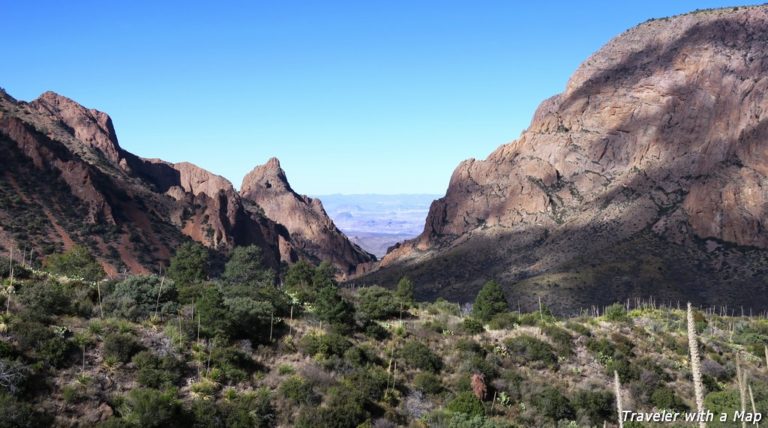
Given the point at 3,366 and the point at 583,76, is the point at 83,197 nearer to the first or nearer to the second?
the point at 3,366

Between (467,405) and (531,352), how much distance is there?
28.0ft

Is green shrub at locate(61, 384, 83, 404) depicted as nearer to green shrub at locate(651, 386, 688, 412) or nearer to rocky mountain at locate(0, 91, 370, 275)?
green shrub at locate(651, 386, 688, 412)

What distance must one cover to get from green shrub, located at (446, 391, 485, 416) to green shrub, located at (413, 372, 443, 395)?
132 cm

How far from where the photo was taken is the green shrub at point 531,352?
34750mm

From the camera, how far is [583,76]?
593 feet

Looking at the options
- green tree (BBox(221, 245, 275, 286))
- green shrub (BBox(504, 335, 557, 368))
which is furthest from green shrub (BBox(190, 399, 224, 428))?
green tree (BBox(221, 245, 275, 286))

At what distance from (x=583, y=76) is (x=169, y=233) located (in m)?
120

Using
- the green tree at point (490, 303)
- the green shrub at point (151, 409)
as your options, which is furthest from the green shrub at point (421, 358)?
the green tree at point (490, 303)

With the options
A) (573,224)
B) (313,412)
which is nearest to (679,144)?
(573,224)

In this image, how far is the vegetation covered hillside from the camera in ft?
77.7

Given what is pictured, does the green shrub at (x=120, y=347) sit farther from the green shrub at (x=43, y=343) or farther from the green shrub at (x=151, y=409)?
the green shrub at (x=151, y=409)

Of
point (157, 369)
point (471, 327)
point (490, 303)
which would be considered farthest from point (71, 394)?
point (490, 303)

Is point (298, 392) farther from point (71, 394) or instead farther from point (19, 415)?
point (19, 415)

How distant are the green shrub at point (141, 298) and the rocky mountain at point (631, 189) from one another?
69294 mm
